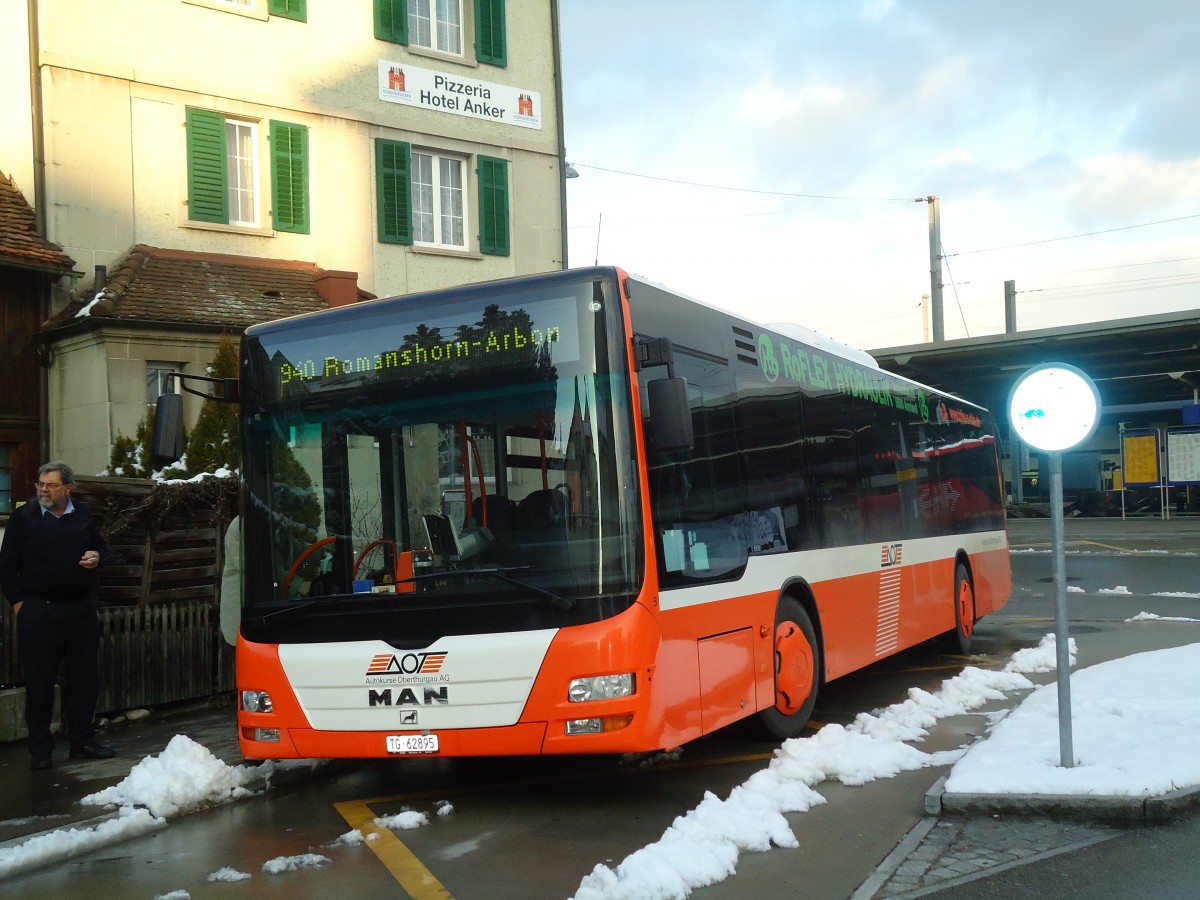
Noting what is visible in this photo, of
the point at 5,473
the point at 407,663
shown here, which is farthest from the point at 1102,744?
the point at 5,473

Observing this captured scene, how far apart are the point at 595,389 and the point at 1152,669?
19.7ft

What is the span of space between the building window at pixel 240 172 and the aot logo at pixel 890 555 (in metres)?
11.8

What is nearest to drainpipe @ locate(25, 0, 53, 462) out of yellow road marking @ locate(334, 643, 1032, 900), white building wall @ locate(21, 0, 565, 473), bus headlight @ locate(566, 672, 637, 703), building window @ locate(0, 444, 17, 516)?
white building wall @ locate(21, 0, 565, 473)

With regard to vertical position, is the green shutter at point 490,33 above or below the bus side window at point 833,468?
above

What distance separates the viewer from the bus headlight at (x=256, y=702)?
6.93 meters

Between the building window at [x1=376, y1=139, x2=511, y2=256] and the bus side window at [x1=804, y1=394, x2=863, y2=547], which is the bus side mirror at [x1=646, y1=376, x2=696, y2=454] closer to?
the bus side window at [x1=804, y1=394, x2=863, y2=547]

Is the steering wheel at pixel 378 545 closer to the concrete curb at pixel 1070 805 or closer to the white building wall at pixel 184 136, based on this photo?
the concrete curb at pixel 1070 805

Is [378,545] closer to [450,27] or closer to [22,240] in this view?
Result: [22,240]

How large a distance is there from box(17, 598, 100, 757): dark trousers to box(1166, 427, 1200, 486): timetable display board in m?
34.3

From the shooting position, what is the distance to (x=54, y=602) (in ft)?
27.3

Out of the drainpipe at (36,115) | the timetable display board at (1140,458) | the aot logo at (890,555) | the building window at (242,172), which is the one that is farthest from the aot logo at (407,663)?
the timetable display board at (1140,458)

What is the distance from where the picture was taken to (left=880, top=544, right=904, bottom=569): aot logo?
34.8 ft

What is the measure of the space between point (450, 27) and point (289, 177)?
423 centimetres

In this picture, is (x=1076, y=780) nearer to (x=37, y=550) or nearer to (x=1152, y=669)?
(x=1152, y=669)
